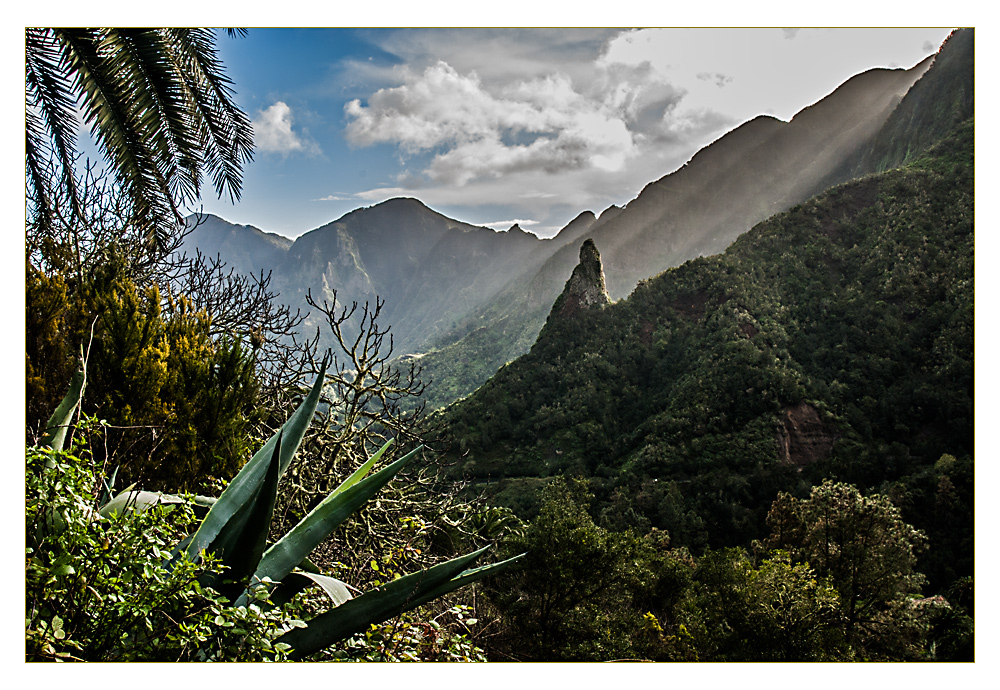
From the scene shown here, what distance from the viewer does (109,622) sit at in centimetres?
144

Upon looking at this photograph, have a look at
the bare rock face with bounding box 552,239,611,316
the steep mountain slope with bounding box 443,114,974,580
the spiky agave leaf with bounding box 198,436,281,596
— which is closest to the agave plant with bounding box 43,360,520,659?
the spiky agave leaf with bounding box 198,436,281,596

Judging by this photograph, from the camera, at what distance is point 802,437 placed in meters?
17.7

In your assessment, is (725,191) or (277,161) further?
(725,191)

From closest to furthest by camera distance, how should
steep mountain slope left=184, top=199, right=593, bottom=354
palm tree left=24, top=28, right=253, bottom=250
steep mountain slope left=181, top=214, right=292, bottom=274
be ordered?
1. palm tree left=24, top=28, right=253, bottom=250
2. steep mountain slope left=181, top=214, right=292, bottom=274
3. steep mountain slope left=184, top=199, right=593, bottom=354

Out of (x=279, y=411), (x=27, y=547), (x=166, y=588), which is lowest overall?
(x=27, y=547)

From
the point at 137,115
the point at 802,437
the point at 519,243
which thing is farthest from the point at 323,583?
the point at 519,243

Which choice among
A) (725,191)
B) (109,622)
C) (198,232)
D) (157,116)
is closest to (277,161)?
(157,116)

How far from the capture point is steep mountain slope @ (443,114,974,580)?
38.1ft

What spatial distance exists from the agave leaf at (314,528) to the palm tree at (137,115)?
248cm

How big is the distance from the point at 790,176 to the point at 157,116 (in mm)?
26664

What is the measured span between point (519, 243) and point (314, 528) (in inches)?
776

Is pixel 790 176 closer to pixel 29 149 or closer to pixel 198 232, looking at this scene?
pixel 198 232

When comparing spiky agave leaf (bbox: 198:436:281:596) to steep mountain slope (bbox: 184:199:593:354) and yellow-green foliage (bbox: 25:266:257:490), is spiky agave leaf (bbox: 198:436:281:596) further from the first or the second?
steep mountain slope (bbox: 184:199:593:354)

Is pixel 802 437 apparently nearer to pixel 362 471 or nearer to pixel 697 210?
pixel 697 210
